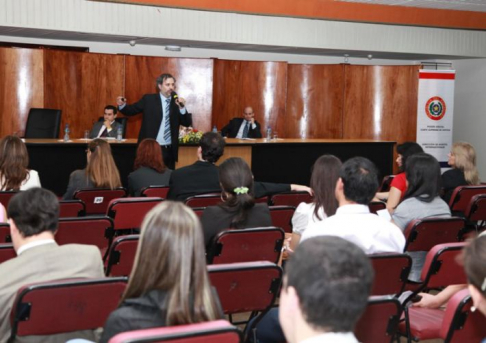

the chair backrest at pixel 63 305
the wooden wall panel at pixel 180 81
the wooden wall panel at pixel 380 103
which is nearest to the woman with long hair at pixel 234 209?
the chair backrest at pixel 63 305

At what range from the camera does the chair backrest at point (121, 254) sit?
353 centimetres

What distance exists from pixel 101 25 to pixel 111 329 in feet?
27.1

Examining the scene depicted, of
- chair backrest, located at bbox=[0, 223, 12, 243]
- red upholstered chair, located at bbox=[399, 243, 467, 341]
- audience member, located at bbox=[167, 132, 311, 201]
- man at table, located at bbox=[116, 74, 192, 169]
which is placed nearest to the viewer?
red upholstered chair, located at bbox=[399, 243, 467, 341]

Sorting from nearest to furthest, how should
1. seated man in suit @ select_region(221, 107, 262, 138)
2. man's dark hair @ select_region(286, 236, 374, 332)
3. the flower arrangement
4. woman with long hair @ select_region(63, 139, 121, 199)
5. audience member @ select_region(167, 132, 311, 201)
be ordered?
man's dark hair @ select_region(286, 236, 374, 332) < audience member @ select_region(167, 132, 311, 201) < woman with long hair @ select_region(63, 139, 121, 199) < the flower arrangement < seated man in suit @ select_region(221, 107, 262, 138)

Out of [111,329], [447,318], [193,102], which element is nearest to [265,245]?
[447,318]

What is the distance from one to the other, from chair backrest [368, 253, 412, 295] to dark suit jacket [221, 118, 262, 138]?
25.2 feet

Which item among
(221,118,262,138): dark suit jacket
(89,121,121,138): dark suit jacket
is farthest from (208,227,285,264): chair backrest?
(221,118,262,138): dark suit jacket

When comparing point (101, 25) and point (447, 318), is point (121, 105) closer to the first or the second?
point (101, 25)

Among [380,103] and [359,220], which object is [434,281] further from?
[380,103]

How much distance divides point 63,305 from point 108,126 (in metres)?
7.24

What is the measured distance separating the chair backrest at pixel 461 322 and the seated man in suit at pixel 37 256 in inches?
54.7

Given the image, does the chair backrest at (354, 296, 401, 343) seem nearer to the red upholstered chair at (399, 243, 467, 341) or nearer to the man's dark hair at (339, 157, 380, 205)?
the red upholstered chair at (399, 243, 467, 341)

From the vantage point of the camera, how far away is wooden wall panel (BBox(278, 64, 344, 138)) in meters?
12.2

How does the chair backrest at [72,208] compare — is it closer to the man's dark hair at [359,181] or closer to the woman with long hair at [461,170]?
the man's dark hair at [359,181]
